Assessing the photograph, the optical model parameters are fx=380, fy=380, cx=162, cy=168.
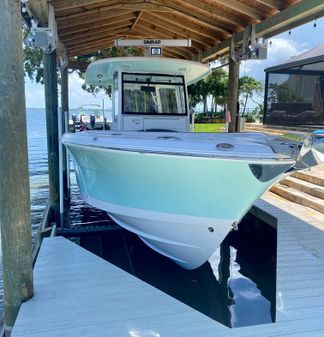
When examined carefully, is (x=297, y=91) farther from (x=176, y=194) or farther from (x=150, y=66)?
(x=176, y=194)

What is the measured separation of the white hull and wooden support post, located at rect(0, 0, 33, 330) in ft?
4.76

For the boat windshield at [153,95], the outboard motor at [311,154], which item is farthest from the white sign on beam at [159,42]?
the outboard motor at [311,154]

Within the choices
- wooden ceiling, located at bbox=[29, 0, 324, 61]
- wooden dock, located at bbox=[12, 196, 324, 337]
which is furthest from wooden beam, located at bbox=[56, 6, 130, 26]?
wooden dock, located at bbox=[12, 196, 324, 337]

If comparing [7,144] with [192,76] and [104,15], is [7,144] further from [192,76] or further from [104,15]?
[104,15]

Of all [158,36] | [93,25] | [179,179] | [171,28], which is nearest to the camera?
[179,179]

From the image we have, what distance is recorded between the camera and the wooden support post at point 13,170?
2.90 metres

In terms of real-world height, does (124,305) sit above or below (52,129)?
below

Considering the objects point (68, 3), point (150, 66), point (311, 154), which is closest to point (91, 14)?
point (68, 3)

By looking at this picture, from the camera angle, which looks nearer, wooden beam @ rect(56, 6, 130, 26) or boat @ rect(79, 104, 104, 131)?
wooden beam @ rect(56, 6, 130, 26)

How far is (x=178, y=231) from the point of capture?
4113 millimetres

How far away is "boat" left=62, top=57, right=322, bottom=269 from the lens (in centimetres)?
345

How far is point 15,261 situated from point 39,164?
13982 millimetres

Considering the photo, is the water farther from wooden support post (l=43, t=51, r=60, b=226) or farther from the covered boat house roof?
the covered boat house roof

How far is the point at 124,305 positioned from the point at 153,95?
3280 millimetres
